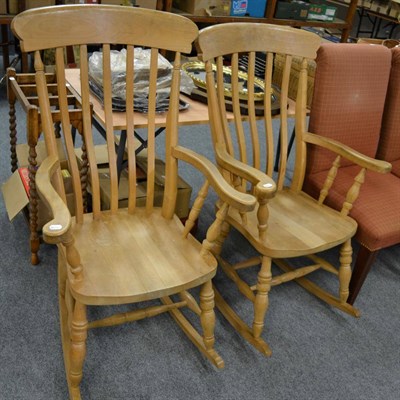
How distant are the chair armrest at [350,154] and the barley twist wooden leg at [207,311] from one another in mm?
762

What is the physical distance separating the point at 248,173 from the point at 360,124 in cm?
86

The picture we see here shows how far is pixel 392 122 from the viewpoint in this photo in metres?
2.13

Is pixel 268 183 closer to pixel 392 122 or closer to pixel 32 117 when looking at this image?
pixel 32 117

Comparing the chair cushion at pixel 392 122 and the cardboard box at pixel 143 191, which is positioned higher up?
the chair cushion at pixel 392 122

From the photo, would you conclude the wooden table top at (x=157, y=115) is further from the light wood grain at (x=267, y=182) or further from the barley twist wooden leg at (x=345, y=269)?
the barley twist wooden leg at (x=345, y=269)

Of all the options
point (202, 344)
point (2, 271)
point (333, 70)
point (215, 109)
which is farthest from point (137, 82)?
point (202, 344)

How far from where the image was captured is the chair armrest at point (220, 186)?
1218mm

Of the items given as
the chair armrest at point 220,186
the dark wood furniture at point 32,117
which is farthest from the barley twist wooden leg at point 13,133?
the chair armrest at point 220,186

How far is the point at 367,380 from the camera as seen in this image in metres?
1.60

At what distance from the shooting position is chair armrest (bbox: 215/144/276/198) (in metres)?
1.33

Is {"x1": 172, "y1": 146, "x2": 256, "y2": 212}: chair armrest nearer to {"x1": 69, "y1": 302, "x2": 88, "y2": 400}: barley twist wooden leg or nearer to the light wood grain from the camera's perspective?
the light wood grain

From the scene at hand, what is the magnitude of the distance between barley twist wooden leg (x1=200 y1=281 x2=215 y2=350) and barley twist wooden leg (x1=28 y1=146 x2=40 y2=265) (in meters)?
0.79

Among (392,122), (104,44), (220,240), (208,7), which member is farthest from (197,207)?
(208,7)

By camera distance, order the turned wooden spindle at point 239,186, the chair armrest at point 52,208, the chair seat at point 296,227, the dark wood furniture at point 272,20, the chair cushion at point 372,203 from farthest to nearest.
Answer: the dark wood furniture at point 272,20
the chair cushion at point 372,203
the turned wooden spindle at point 239,186
the chair seat at point 296,227
the chair armrest at point 52,208
